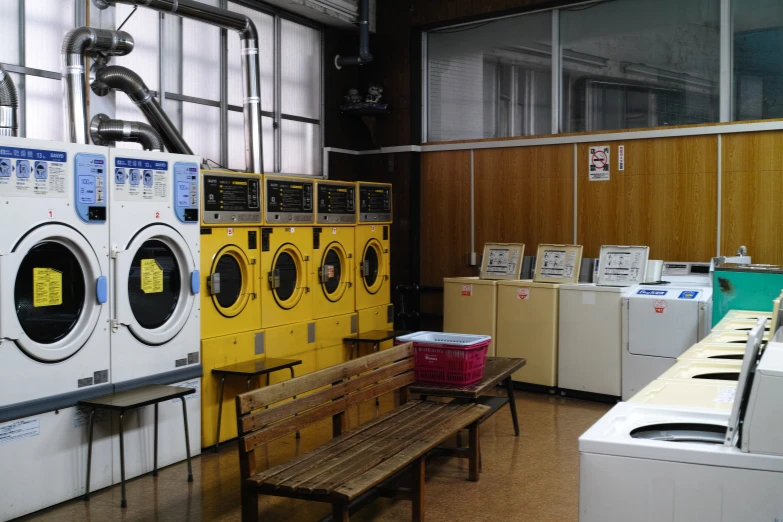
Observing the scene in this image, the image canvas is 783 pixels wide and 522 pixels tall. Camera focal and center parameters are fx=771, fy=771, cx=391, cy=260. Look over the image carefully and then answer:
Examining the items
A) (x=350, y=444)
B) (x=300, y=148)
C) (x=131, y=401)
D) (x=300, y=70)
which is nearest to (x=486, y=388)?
(x=350, y=444)

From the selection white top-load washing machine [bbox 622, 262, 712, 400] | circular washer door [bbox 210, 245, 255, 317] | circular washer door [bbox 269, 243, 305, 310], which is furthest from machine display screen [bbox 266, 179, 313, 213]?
white top-load washing machine [bbox 622, 262, 712, 400]

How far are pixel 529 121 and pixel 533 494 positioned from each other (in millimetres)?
4433

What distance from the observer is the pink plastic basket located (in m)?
4.66

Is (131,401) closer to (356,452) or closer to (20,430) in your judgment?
(20,430)

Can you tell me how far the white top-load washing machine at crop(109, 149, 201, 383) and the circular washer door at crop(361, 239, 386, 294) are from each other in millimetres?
2261

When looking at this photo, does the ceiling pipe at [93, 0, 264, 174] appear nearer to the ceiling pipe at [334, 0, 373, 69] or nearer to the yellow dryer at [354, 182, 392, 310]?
the yellow dryer at [354, 182, 392, 310]

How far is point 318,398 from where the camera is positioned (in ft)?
12.3

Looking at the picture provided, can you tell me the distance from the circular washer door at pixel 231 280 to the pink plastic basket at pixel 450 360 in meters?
1.39

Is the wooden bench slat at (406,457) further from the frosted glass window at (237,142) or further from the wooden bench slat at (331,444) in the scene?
the frosted glass window at (237,142)

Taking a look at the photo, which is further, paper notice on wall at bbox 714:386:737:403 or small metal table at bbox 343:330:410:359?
small metal table at bbox 343:330:410:359

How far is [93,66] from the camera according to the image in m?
Result: 5.64

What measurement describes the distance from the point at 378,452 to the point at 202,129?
14.1 ft

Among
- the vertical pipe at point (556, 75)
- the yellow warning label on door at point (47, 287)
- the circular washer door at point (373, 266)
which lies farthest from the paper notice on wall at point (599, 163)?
the yellow warning label on door at point (47, 287)

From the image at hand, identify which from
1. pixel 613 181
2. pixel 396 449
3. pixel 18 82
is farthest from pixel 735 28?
pixel 18 82
